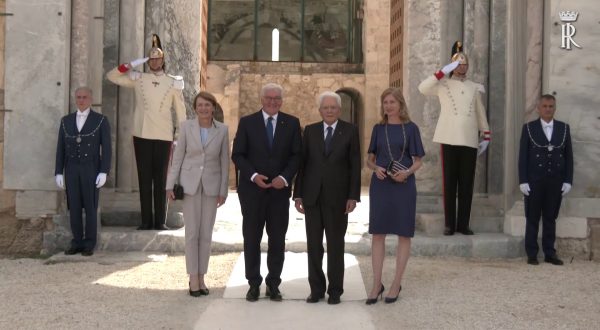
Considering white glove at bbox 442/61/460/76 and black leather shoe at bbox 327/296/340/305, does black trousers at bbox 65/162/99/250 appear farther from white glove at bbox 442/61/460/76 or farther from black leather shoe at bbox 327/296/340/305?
white glove at bbox 442/61/460/76

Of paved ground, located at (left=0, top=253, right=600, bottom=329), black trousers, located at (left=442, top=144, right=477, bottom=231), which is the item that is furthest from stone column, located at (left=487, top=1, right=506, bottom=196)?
paved ground, located at (left=0, top=253, right=600, bottom=329)

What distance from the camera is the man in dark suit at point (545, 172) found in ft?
19.8

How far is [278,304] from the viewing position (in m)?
4.53

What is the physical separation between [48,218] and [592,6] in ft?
17.3

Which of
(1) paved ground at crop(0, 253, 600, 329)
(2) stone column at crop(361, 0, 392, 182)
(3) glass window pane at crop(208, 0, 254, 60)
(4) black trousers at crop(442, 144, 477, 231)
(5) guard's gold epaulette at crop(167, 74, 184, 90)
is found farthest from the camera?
(3) glass window pane at crop(208, 0, 254, 60)

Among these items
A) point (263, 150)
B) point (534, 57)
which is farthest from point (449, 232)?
point (263, 150)

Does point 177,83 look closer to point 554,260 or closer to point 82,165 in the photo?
point 82,165

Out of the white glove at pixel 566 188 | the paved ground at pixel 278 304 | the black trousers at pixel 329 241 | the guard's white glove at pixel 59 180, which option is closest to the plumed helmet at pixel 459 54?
the white glove at pixel 566 188

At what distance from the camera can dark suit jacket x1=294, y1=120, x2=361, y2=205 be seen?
4500 millimetres

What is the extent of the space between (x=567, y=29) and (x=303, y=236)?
10.1ft

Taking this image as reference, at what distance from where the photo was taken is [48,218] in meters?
6.44

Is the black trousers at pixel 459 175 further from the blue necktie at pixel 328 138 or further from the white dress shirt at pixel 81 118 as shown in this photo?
the white dress shirt at pixel 81 118

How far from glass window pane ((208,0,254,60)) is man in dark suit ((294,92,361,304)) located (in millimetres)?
20515

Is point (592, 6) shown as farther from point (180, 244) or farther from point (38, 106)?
point (38, 106)
